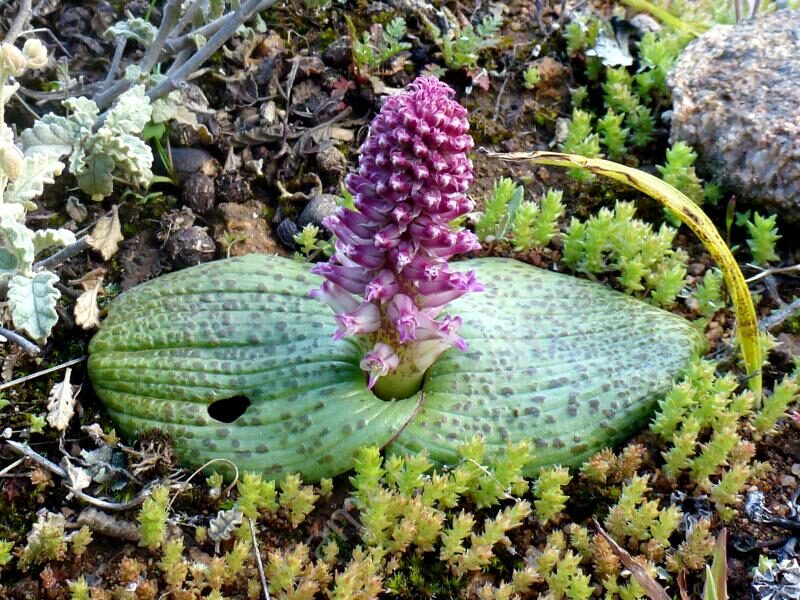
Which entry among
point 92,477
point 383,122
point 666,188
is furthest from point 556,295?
point 92,477

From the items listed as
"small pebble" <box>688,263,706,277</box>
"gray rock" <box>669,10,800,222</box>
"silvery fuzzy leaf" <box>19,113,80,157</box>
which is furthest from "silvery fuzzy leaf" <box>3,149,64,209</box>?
"gray rock" <box>669,10,800,222</box>

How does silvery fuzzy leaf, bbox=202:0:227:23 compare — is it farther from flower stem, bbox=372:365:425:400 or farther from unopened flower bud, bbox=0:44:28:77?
flower stem, bbox=372:365:425:400

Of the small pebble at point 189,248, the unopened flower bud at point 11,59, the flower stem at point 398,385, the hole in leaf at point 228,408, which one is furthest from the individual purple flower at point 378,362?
the unopened flower bud at point 11,59

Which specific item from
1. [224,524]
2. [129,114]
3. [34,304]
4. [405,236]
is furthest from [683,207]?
[34,304]

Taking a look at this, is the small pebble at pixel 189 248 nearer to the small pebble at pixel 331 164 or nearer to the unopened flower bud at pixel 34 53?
the small pebble at pixel 331 164

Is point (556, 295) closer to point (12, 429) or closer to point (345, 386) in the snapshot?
point (345, 386)

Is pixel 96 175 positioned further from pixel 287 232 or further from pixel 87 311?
pixel 287 232
